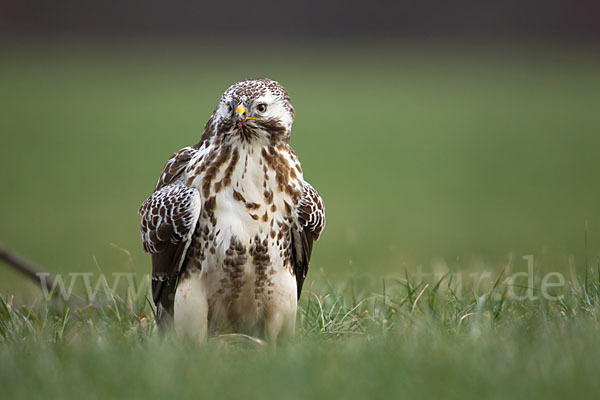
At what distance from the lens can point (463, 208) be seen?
51.2 feet

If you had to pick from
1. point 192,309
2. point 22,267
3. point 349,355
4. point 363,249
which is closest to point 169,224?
point 192,309

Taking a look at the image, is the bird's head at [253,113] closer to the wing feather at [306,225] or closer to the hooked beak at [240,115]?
the hooked beak at [240,115]

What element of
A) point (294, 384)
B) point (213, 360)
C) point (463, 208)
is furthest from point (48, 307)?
point (463, 208)

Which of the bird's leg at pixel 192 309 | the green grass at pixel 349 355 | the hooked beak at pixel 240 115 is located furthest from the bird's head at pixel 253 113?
the green grass at pixel 349 355

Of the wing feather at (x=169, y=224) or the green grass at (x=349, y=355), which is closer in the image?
the green grass at (x=349, y=355)

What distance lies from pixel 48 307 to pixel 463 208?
1192cm

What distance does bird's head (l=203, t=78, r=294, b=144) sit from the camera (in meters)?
3.90

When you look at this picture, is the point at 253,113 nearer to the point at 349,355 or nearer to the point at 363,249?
the point at 349,355

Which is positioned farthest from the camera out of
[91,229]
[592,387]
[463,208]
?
[463,208]

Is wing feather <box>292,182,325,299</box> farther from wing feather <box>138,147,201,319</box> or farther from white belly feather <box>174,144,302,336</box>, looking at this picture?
wing feather <box>138,147,201,319</box>

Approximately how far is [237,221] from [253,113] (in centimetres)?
53

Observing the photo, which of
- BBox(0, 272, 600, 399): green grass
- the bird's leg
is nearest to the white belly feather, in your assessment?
the bird's leg

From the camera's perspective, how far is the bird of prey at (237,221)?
4.01 meters

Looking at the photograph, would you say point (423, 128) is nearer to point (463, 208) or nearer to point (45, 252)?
point (463, 208)
